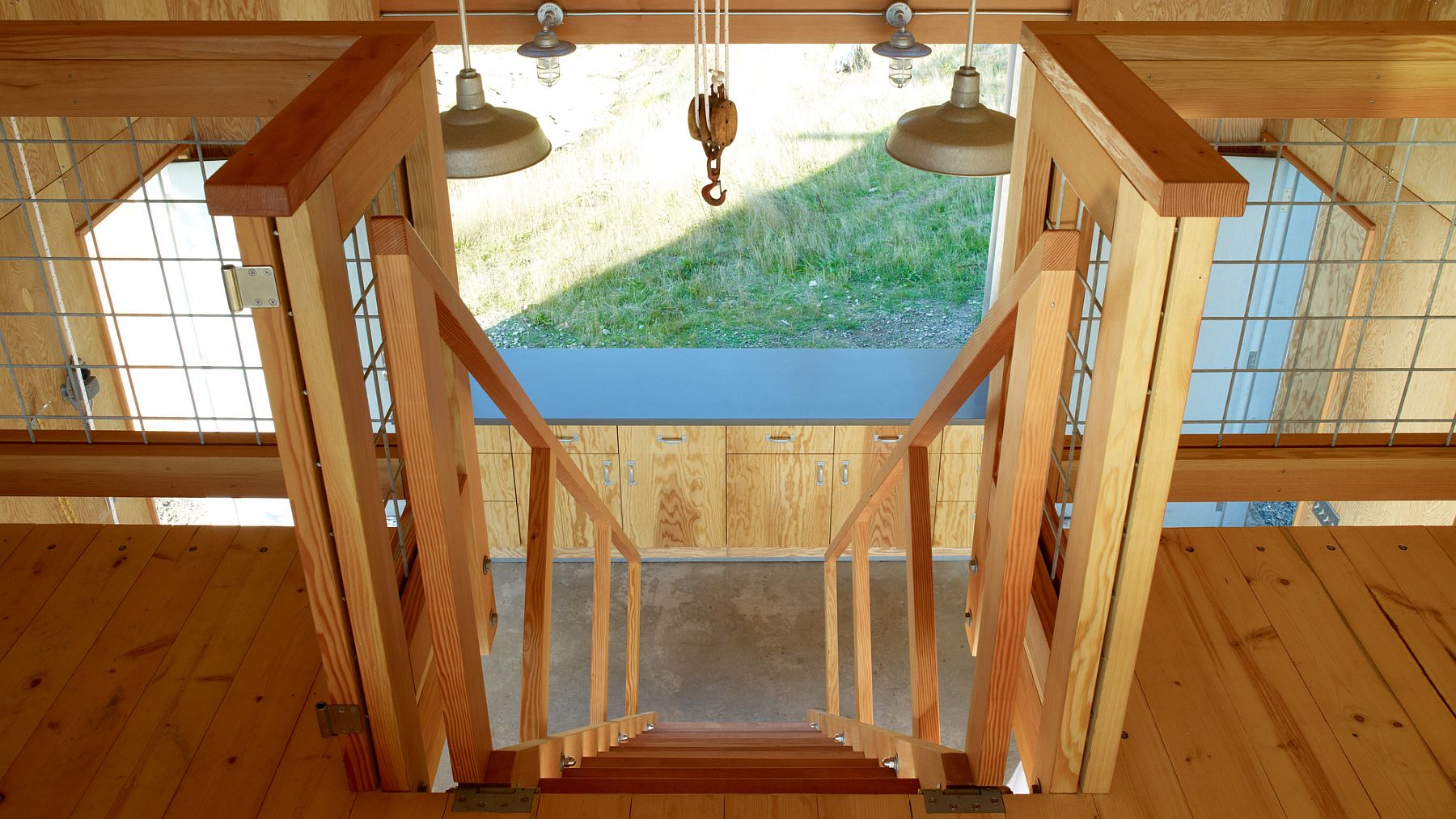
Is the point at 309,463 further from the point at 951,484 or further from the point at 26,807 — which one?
the point at 951,484

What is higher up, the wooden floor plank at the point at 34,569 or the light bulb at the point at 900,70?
the light bulb at the point at 900,70

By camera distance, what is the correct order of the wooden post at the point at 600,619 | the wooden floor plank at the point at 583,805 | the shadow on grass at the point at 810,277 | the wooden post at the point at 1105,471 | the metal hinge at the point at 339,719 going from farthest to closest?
the shadow on grass at the point at 810,277 < the wooden post at the point at 600,619 < the wooden floor plank at the point at 583,805 < the metal hinge at the point at 339,719 < the wooden post at the point at 1105,471

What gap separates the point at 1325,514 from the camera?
4.10 metres

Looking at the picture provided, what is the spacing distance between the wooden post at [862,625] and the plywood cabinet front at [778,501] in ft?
5.20

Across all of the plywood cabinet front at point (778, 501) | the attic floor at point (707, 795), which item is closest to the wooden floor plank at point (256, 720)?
the attic floor at point (707, 795)

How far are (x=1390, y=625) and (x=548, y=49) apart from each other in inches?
107

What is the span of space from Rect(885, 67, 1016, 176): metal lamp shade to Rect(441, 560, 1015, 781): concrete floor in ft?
8.76

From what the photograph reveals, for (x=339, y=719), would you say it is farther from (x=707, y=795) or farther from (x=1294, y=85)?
(x=1294, y=85)

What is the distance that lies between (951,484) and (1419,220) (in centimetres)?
194

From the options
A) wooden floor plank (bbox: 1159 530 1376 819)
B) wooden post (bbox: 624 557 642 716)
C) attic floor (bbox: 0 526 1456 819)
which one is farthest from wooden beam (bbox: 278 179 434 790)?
wooden post (bbox: 624 557 642 716)

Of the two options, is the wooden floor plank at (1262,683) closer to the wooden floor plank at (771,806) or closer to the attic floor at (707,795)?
the attic floor at (707,795)

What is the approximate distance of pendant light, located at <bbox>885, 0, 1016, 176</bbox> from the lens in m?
2.18

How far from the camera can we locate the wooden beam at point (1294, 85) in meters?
1.84

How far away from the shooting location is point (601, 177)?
21.2 ft
